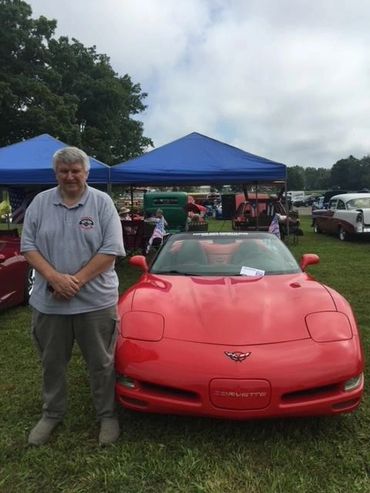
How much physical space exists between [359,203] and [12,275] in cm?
1330

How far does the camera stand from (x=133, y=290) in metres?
3.93

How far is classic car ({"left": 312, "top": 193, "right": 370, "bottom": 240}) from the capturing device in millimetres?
15102

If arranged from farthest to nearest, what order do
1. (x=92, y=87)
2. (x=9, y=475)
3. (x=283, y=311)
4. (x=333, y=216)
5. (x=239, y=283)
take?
1. (x=92, y=87)
2. (x=333, y=216)
3. (x=239, y=283)
4. (x=283, y=311)
5. (x=9, y=475)

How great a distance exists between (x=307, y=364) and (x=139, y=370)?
3.33ft

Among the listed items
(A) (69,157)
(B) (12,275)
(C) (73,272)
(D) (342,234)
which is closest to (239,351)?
(C) (73,272)

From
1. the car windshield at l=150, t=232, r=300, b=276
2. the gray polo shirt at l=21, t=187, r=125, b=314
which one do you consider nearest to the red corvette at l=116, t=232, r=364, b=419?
the car windshield at l=150, t=232, r=300, b=276

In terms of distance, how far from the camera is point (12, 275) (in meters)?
5.96

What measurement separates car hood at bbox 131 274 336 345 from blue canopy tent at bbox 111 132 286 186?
Answer: 15.6 feet

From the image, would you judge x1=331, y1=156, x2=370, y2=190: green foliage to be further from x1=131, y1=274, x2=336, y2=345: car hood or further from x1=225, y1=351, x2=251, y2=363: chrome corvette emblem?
x1=225, y1=351, x2=251, y2=363: chrome corvette emblem

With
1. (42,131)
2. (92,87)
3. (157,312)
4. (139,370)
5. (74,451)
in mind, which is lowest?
(74,451)

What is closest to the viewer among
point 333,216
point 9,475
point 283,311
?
point 9,475

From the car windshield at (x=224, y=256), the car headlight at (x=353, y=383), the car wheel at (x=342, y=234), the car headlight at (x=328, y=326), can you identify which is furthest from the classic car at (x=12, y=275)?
the car wheel at (x=342, y=234)

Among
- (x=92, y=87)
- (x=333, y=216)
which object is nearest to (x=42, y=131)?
(x=92, y=87)

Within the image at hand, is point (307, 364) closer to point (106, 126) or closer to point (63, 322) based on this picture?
point (63, 322)
